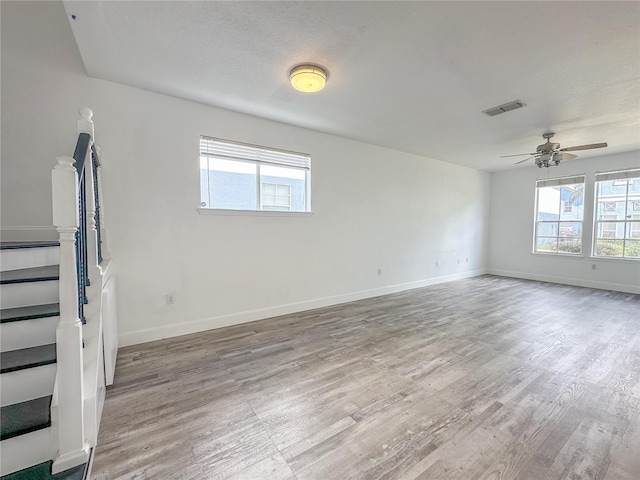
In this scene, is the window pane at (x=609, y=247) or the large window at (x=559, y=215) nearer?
the window pane at (x=609, y=247)

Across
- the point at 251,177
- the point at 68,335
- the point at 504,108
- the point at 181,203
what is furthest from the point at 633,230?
the point at 68,335

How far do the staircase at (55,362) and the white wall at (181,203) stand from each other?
4.40 ft

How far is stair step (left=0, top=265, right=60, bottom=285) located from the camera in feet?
5.27

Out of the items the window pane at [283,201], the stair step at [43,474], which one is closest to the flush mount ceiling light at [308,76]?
the window pane at [283,201]

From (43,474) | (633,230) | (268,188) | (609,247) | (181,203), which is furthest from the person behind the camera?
(609,247)

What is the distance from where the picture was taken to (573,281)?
6070mm

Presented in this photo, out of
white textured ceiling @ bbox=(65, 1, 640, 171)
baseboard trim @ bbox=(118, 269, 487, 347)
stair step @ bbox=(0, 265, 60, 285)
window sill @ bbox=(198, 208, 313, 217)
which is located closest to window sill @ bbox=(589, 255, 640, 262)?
white textured ceiling @ bbox=(65, 1, 640, 171)

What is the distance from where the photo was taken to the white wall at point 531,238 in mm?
5499

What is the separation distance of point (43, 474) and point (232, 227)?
8.46ft

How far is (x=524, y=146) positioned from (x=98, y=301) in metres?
6.36

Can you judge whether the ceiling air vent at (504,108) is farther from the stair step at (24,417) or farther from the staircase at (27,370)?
the stair step at (24,417)

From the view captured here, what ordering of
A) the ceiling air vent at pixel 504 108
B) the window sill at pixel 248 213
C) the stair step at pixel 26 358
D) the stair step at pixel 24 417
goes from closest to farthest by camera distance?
the stair step at pixel 24 417, the stair step at pixel 26 358, the ceiling air vent at pixel 504 108, the window sill at pixel 248 213

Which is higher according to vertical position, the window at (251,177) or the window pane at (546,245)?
the window at (251,177)

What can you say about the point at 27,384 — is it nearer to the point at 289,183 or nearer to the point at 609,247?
the point at 289,183
